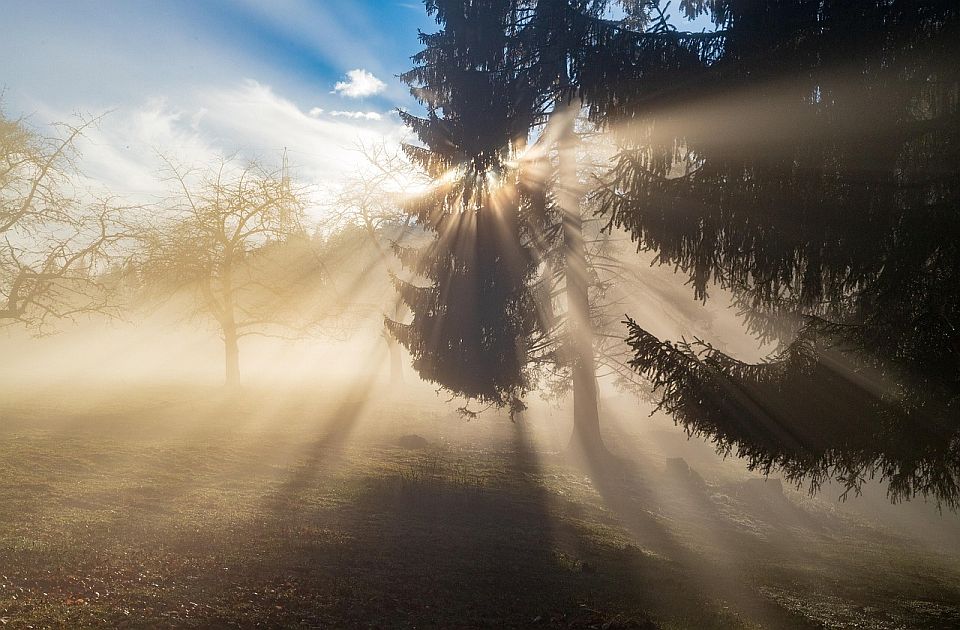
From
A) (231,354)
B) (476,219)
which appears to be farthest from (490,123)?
(231,354)

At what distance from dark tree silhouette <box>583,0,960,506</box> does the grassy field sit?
257cm

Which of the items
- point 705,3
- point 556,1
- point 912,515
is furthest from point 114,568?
point 912,515

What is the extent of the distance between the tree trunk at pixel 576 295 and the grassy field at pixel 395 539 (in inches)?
54.6

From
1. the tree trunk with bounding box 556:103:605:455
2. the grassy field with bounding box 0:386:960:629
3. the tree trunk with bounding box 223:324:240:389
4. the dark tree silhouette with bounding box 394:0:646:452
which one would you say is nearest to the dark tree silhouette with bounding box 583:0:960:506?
the grassy field with bounding box 0:386:960:629

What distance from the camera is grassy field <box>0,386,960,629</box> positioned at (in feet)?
19.0

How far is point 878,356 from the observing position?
5348mm

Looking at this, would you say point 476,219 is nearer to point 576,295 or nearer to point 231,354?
point 576,295

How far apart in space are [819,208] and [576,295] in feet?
29.6

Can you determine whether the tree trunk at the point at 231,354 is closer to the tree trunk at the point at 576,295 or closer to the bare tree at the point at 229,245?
the bare tree at the point at 229,245

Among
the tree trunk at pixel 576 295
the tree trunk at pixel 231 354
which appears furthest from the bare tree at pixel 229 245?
the tree trunk at pixel 576 295

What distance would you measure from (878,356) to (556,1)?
8281 millimetres

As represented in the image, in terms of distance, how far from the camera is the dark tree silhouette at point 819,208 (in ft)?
16.9

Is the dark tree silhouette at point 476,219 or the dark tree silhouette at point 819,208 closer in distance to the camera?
the dark tree silhouette at point 819,208

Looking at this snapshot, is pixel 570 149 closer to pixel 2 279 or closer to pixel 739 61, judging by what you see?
pixel 739 61
